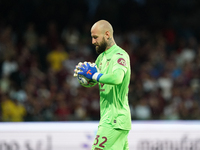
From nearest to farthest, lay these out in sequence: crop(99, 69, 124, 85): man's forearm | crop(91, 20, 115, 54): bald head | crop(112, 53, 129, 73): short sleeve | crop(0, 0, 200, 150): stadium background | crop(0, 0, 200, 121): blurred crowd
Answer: crop(99, 69, 124, 85): man's forearm
crop(112, 53, 129, 73): short sleeve
crop(91, 20, 115, 54): bald head
crop(0, 0, 200, 150): stadium background
crop(0, 0, 200, 121): blurred crowd

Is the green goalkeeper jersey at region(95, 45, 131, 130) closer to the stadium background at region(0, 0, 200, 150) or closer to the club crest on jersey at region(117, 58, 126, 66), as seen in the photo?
the club crest on jersey at region(117, 58, 126, 66)

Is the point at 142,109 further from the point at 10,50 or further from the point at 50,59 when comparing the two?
the point at 10,50

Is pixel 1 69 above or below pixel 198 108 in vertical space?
above

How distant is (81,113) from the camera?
8.65 metres

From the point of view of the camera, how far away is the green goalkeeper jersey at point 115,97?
12.6 ft

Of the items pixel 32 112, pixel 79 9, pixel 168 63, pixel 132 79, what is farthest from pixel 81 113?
pixel 79 9

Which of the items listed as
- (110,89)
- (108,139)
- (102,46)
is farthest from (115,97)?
(102,46)


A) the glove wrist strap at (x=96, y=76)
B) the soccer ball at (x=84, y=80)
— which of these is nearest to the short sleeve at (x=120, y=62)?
the glove wrist strap at (x=96, y=76)

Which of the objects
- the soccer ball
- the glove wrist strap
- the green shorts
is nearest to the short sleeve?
the glove wrist strap

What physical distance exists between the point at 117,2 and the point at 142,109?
4.21m

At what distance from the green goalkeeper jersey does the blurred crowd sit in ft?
11.8

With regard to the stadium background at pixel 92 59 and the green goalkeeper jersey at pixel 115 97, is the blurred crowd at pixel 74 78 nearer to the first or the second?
the stadium background at pixel 92 59

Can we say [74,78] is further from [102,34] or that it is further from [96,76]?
[96,76]

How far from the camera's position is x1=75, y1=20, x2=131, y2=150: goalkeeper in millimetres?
3746
